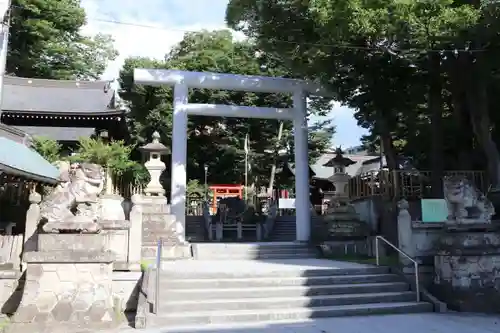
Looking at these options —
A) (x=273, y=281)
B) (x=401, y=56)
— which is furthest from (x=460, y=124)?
(x=273, y=281)

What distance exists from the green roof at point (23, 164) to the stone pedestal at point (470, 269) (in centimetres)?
960

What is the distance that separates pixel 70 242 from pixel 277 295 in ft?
12.9

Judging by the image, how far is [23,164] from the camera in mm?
10742

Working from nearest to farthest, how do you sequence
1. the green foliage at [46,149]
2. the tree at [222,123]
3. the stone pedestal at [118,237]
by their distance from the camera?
the stone pedestal at [118,237]
the green foliage at [46,149]
the tree at [222,123]

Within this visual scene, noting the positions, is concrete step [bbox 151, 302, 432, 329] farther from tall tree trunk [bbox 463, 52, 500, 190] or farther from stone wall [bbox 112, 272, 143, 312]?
tall tree trunk [bbox 463, 52, 500, 190]

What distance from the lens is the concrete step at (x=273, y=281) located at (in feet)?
27.9

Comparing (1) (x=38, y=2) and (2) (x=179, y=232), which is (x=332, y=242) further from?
(1) (x=38, y=2)

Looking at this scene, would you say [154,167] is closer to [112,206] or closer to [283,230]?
[112,206]

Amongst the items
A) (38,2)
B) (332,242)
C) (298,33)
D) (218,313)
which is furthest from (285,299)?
(38,2)

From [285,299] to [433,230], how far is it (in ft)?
12.3

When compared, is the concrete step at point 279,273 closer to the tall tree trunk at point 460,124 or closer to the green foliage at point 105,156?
the tall tree trunk at point 460,124

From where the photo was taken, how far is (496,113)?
51.9 ft

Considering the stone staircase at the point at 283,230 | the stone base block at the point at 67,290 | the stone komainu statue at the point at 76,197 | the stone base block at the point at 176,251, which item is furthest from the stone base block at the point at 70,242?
the stone staircase at the point at 283,230

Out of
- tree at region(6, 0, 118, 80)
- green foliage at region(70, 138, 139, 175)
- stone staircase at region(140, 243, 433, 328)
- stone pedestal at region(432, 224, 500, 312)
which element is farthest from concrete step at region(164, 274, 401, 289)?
tree at region(6, 0, 118, 80)
